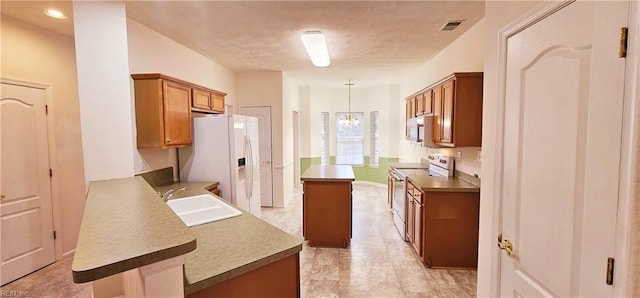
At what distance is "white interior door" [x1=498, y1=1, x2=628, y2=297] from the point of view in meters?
0.88

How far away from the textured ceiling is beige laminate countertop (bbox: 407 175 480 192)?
1.76 metres

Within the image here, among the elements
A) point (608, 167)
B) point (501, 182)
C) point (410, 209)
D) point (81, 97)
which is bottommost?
point (410, 209)

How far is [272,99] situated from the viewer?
5328 mm

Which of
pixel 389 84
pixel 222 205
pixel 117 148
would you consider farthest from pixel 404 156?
pixel 117 148

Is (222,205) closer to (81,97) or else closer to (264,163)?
(81,97)

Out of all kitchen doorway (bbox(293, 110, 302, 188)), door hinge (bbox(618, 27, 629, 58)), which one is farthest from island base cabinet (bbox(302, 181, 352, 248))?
kitchen doorway (bbox(293, 110, 302, 188))

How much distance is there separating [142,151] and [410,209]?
323cm

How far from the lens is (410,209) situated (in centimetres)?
344

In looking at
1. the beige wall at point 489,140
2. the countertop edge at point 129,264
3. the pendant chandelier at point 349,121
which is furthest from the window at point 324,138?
the countertop edge at point 129,264

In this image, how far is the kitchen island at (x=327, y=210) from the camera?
3.51m

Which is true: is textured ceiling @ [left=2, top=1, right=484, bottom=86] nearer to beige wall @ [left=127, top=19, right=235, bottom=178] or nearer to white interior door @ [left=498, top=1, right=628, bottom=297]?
beige wall @ [left=127, top=19, right=235, bottom=178]

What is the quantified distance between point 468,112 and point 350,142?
4.88 meters

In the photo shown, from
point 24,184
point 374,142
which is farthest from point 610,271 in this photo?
point 374,142

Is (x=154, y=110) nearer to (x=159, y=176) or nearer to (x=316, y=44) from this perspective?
(x=159, y=176)
